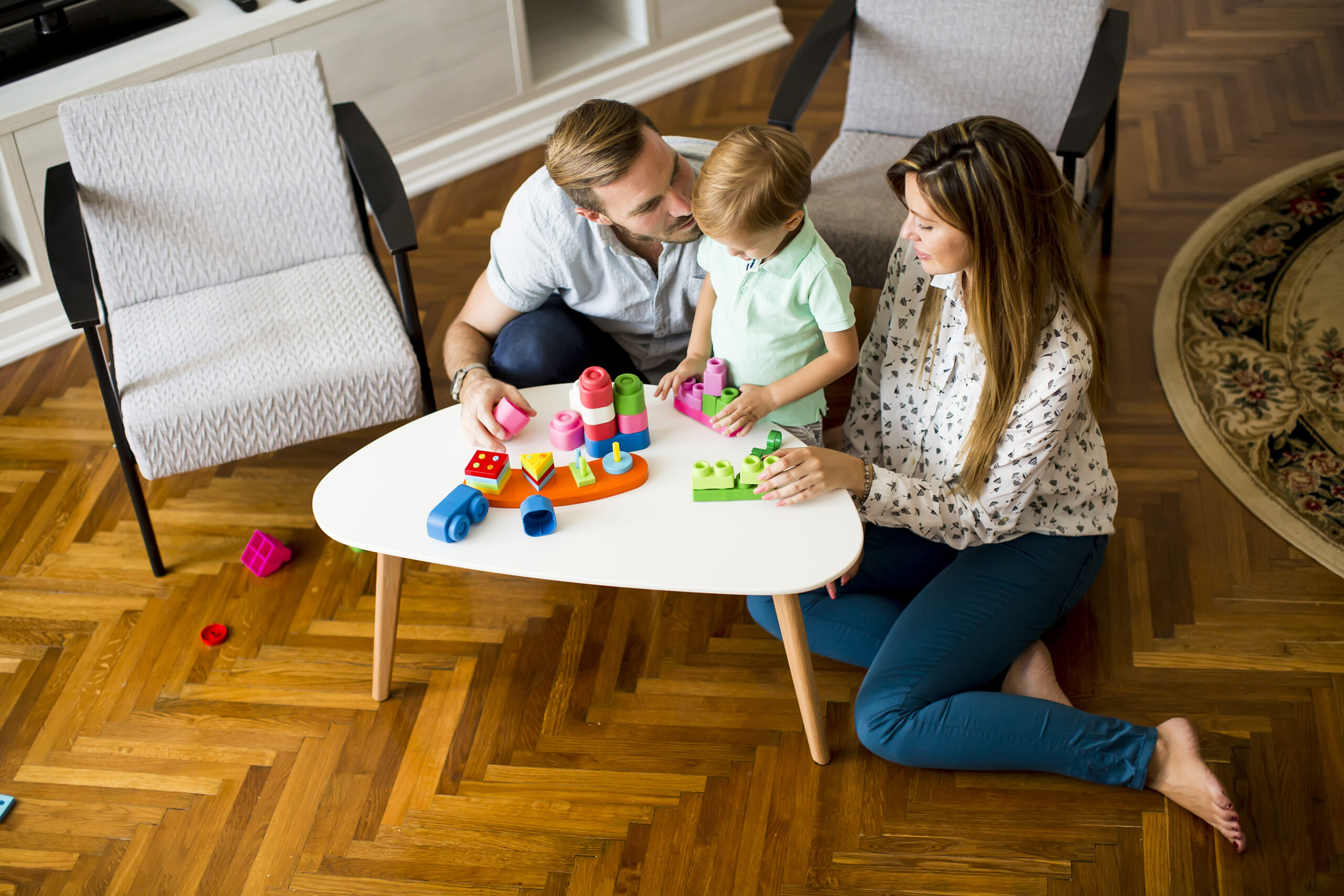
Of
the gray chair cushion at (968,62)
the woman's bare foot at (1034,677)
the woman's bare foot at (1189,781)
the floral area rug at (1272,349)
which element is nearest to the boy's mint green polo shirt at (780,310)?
the woman's bare foot at (1034,677)

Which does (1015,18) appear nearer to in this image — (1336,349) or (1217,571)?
(1336,349)

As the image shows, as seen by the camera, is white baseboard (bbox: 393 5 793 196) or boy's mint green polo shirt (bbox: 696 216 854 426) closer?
boy's mint green polo shirt (bbox: 696 216 854 426)

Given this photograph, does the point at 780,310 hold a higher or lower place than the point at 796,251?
lower

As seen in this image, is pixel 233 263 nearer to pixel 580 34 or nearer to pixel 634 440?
pixel 634 440

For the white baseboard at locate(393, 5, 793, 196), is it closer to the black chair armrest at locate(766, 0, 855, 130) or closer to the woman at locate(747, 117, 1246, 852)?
the black chair armrest at locate(766, 0, 855, 130)

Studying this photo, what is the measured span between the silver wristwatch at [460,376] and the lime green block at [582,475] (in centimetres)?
35

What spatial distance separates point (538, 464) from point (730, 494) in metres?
0.30

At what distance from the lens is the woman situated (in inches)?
65.2

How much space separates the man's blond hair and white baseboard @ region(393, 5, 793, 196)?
66.3 inches

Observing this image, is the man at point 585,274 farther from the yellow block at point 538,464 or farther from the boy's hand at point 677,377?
the boy's hand at point 677,377

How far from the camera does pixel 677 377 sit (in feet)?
6.44

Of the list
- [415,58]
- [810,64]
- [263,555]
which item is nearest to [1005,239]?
[810,64]

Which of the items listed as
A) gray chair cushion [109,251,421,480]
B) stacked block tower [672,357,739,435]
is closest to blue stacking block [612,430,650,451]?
stacked block tower [672,357,739,435]

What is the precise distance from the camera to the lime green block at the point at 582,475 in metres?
1.78
